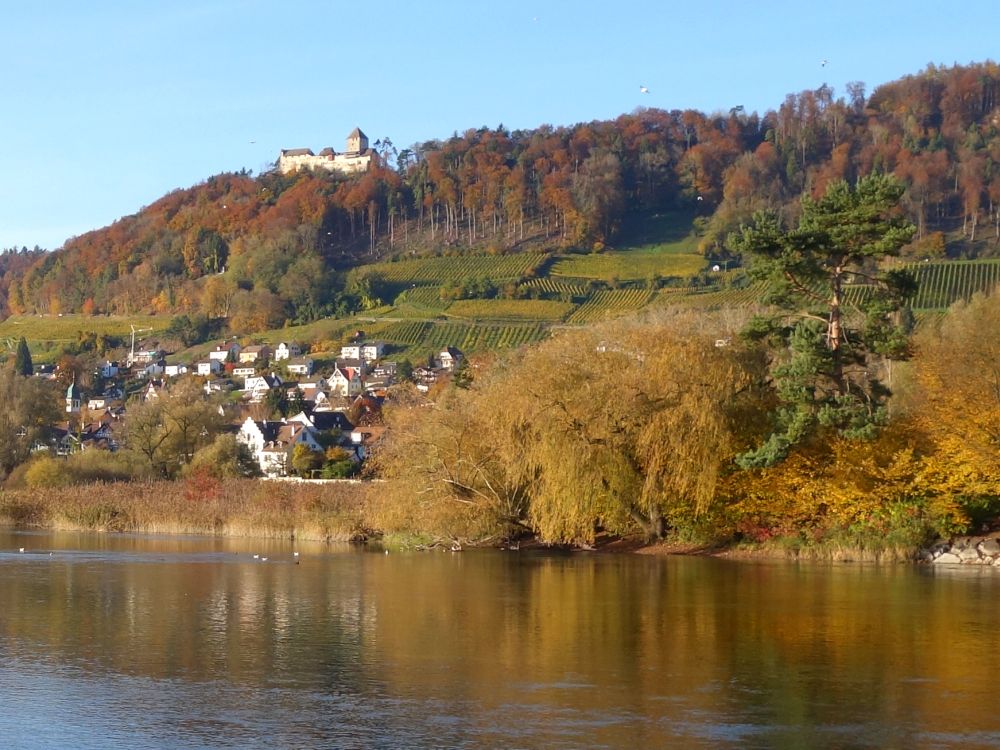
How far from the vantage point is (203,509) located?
165 feet

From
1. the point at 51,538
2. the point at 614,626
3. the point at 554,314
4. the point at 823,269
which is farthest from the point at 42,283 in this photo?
the point at 614,626

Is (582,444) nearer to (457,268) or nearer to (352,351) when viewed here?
(352,351)

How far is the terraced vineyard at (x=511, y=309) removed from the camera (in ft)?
410

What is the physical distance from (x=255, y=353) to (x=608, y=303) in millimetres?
40131

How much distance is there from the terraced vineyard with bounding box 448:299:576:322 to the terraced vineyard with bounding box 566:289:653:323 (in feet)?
5.50

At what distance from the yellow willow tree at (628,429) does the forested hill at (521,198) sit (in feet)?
338

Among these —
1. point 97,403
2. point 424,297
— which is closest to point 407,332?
point 424,297

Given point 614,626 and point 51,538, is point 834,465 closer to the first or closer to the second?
point 614,626

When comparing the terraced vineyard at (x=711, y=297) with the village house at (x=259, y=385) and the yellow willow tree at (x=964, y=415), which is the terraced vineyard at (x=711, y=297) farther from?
the yellow willow tree at (x=964, y=415)

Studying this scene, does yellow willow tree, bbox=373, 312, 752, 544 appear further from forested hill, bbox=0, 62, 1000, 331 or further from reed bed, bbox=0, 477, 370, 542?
forested hill, bbox=0, 62, 1000, 331

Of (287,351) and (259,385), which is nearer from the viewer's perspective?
(259,385)

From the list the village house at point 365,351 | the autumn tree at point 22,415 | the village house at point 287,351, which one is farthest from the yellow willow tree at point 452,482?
Answer: the village house at point 287,351

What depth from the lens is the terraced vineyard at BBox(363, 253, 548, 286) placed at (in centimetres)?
14550

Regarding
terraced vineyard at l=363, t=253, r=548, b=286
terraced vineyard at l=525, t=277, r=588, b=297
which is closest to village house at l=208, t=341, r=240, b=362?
terraced vineyard at l=363, t=253, r=548, b=286
